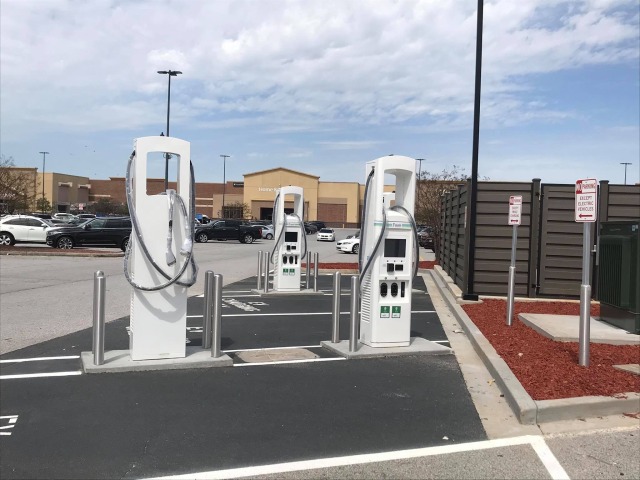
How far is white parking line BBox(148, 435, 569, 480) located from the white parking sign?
2961mm

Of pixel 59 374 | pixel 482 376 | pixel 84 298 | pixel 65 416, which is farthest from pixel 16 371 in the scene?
pixel 84 298

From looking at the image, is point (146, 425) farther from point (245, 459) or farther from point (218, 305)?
point (218, 305)

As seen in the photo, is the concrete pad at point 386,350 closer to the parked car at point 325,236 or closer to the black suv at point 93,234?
the black suv at point 93,234

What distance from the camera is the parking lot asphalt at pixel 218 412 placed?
4.48m

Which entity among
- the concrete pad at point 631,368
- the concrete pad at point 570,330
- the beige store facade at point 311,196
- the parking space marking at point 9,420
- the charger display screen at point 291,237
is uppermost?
the beige store facade at point 311,196

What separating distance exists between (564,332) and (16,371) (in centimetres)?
717

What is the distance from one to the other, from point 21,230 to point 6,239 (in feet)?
2.71

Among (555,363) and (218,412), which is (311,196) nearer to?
(555,363)

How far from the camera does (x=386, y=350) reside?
311 inches

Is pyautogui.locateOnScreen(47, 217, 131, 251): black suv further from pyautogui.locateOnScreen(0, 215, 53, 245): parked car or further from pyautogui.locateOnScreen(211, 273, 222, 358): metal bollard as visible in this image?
pyautogui.locateOnScreen(211, 273, 222, 358): metal bollard

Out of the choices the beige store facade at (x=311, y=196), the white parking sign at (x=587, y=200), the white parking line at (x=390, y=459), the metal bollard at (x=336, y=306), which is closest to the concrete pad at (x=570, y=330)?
the white parking sign at (x=587, y=200)

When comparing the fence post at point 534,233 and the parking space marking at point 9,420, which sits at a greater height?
the fence post at point 534,233

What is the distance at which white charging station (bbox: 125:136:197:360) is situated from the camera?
682 cm

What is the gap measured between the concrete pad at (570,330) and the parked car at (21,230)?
26780mm
